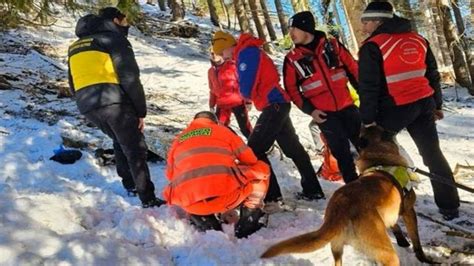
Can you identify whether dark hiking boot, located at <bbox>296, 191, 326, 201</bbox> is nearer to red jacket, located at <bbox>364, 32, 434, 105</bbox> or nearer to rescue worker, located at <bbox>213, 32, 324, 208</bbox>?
rescue worker, located at <bbox>213, 32, 324, 208</bbox>

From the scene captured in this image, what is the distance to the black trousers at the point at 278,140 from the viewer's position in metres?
4.64

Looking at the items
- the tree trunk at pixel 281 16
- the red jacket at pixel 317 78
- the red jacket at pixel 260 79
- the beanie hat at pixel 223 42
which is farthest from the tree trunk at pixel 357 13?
the tree trunk at pixel 281 16

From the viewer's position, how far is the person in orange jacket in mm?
3830

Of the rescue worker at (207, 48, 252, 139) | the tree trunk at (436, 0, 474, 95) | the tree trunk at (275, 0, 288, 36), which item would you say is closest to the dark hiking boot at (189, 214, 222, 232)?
the rescue worker at (207, 48, 252, 139)

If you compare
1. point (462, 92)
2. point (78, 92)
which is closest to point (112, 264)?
point (78, 92)

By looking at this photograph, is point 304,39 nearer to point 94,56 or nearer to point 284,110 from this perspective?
point 284,110

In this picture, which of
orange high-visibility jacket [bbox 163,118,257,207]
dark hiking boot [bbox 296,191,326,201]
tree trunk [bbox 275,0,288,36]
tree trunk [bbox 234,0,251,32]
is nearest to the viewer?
orange high-visibility jacket [bbox 163,118,257,207]

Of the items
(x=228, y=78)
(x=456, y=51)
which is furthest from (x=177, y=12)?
(x=228, y=78)

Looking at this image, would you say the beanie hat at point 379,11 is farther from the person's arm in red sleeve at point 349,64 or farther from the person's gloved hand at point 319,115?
the person's gloved hand at point 319,115

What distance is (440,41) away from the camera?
19.8 m

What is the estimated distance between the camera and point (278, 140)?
198 inches

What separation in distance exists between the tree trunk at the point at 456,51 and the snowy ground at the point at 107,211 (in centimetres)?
376

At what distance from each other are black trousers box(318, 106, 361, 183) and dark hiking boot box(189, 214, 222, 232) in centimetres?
148

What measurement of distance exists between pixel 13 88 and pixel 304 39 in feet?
26.3
